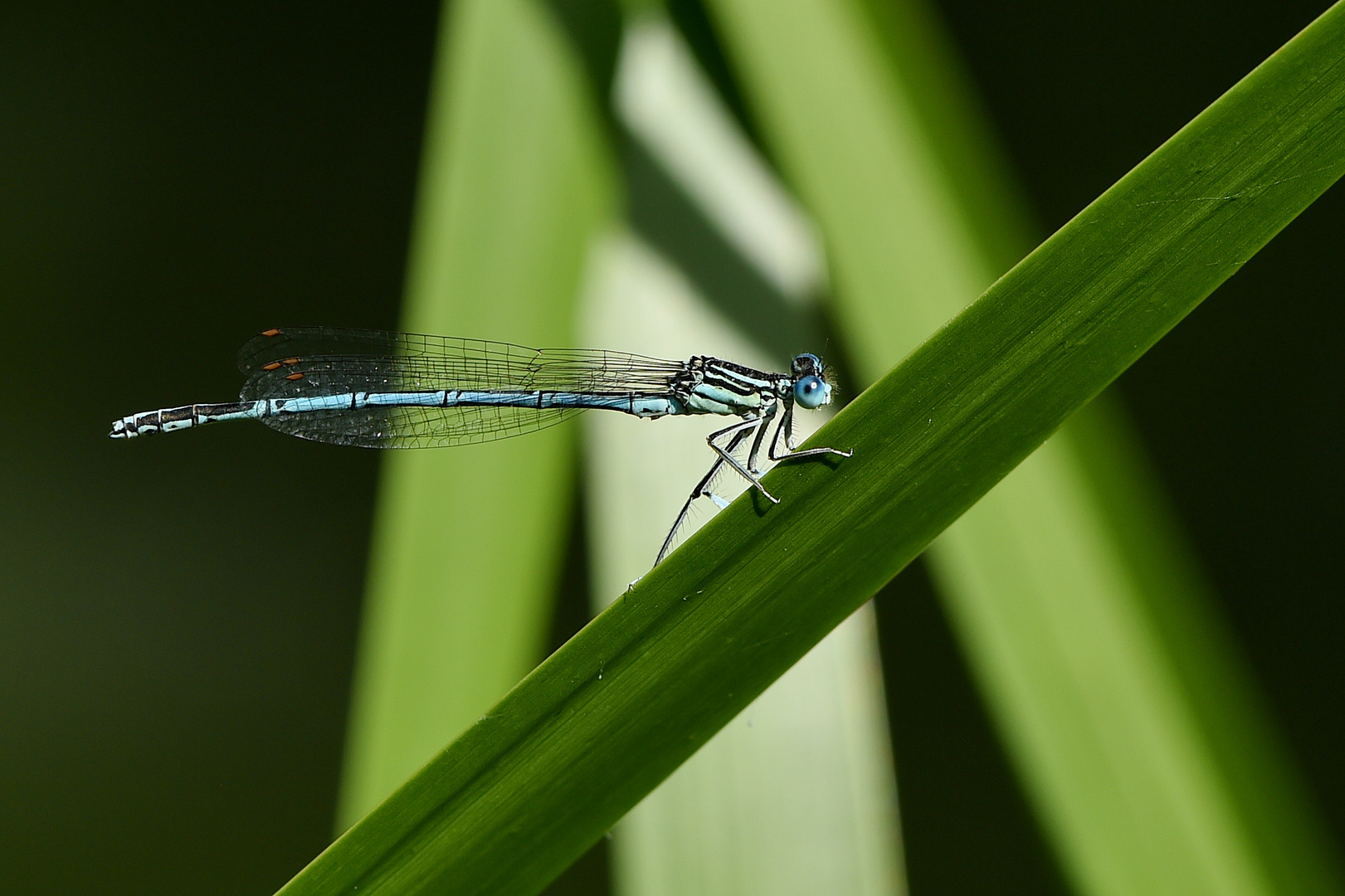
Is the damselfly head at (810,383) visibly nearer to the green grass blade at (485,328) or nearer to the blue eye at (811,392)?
the blue eye at (811,392)

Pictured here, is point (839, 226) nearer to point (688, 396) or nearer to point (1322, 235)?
point (688, 396)

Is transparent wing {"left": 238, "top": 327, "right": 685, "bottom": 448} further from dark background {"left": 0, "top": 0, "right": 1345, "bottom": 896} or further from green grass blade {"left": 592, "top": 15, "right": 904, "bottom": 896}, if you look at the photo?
dark background {"left": 0, "top": 0, "right": 1345, "bottom": 896}

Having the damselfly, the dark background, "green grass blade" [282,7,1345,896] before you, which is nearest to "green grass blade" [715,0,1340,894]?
the damselfly

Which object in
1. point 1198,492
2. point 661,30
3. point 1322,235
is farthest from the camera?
point 1198,492

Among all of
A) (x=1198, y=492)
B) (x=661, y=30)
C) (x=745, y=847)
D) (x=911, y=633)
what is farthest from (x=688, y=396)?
(x=1198, y=492)

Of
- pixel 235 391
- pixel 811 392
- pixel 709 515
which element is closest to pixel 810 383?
pixel 811 392
